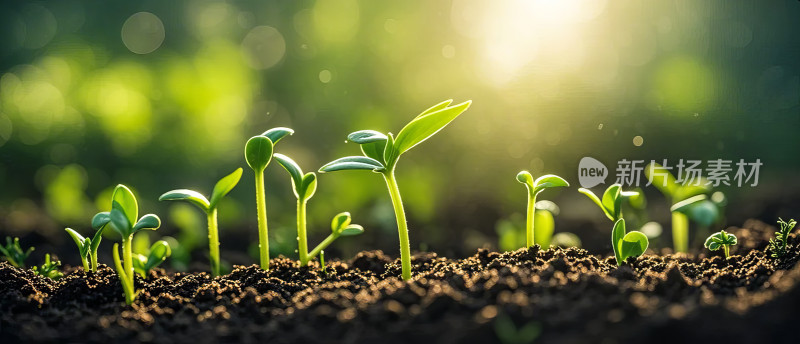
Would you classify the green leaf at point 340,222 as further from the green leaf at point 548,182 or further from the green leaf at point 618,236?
the green leaf at point 618,236

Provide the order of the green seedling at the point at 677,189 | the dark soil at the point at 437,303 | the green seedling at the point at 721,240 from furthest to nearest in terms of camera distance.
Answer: the green seedling at the point at 677,189, the green seedling at the point at 721,240, the dark soil at the point at 437,303

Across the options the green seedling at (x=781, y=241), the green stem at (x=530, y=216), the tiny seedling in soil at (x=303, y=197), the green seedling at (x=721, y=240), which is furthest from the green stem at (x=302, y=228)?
the green seedling at (x=781, y=241)

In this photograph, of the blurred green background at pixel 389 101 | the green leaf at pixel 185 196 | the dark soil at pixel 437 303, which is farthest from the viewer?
the blurred green background at pixel 389 101

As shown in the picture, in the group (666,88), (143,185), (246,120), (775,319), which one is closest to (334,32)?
(246,120)

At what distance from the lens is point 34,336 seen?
3.15ft

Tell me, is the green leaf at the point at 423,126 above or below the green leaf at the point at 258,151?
above

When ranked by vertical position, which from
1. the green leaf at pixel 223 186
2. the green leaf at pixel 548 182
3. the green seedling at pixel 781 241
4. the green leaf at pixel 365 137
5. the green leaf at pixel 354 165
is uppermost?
the green leaf at pixel 365 137

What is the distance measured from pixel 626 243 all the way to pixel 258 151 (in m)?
0.75

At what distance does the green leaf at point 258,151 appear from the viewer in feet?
4.05

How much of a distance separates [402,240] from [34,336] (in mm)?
621

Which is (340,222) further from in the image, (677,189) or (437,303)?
(677,189)

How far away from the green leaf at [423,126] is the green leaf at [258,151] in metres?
0.27

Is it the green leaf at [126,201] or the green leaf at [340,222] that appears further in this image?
the green leaf at [340,222]

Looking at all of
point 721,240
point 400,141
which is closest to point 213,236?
point 400,141
